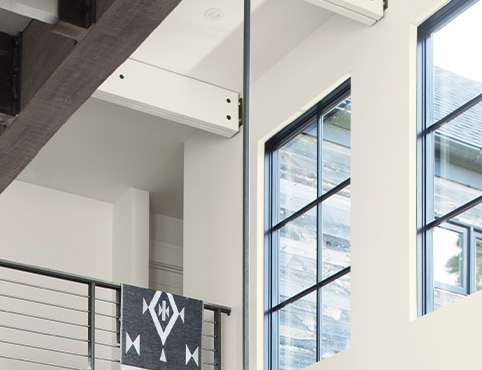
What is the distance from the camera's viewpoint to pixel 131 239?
9.02 meters

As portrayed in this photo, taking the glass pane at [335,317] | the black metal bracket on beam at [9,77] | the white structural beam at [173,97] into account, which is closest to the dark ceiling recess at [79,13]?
the black metal bracket on beam at [9,77]

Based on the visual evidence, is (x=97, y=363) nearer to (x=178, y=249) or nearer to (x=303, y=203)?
(x=178, y=249)

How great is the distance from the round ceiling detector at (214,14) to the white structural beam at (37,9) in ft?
15.0

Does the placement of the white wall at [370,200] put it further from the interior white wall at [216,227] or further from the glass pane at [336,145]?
the glass pane at [336,145]

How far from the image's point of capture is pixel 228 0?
6.72 m

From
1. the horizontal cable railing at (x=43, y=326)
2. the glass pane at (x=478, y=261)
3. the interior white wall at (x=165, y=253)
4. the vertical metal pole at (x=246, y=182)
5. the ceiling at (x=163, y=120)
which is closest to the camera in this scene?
the vertical metal pole at (x=246, y=182)

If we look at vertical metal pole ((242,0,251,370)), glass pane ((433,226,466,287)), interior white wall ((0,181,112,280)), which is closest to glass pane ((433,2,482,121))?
glass pane ((433,226,466,287))

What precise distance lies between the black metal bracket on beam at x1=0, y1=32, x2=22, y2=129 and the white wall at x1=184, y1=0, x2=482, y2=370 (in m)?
3.18

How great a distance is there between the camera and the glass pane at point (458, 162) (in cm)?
569

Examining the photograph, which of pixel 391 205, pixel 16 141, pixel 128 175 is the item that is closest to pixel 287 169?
pixel 391 205

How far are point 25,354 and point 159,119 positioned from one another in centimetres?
208

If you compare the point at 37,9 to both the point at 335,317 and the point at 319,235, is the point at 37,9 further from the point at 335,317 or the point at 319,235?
the point at 319,235

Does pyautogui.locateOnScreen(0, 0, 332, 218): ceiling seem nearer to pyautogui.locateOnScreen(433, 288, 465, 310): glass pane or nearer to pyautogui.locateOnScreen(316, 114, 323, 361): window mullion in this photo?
pyautogui.locateOnScreen(316, 114, 323, 361): window mullion

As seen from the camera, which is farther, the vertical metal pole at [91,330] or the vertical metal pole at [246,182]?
the vertical metal pole at [91,330]
